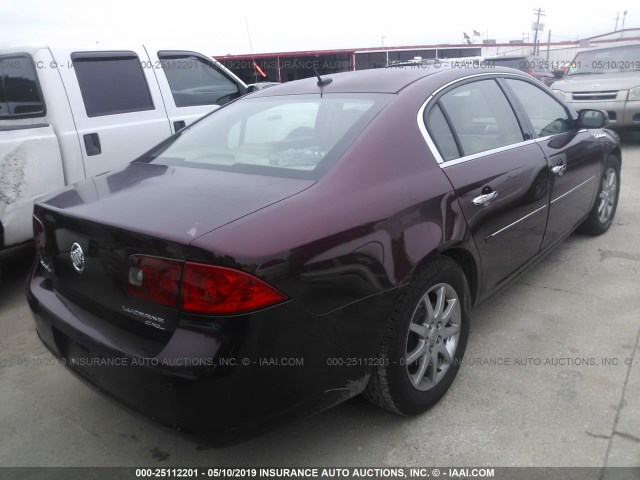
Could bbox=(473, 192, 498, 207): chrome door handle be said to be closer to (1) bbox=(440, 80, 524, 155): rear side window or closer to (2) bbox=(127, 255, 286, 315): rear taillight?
(1) bbox=(440, 80, 524, 155): rear side window

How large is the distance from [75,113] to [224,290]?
3.24 metres

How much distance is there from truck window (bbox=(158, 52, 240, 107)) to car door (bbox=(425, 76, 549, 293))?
122 inches

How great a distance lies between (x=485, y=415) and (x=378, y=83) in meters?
1.70

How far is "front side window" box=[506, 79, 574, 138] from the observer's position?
3.40m

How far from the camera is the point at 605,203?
459 cm

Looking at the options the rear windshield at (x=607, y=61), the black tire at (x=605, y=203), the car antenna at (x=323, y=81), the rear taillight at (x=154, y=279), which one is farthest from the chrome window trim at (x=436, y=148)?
the rear windshield at (x=607, y=61)

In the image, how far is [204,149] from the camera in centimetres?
270

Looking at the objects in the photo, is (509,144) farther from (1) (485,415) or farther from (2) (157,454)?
(2) (157,454)

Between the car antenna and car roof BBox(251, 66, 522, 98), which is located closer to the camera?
car roof BBox(251, 66, 522, 98)

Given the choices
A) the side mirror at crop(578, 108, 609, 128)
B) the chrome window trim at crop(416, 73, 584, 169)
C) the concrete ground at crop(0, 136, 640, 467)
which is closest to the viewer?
the concrete ground at crop(0, 136, 640, 467)

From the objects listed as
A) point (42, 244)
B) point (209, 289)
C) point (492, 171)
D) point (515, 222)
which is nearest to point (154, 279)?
point (209, 289)

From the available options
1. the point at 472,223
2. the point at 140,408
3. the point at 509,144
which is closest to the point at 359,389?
the point at 140,408

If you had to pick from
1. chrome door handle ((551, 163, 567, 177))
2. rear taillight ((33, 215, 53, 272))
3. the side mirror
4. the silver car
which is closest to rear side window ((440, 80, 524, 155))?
chrome door handle ((551, 163, 567, 177))

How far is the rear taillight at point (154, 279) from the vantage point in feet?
5.68
